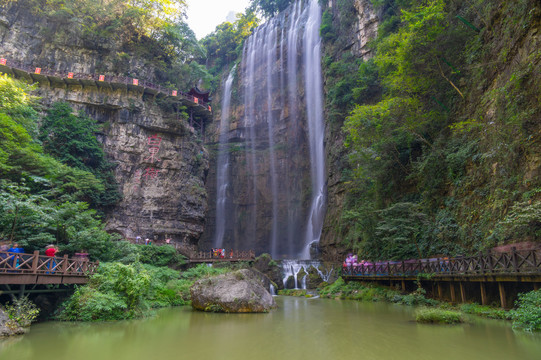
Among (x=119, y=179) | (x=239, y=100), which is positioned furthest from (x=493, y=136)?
(x=239, y=100)

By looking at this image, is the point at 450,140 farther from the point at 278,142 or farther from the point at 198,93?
the point at 198,93

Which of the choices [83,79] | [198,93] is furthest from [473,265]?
[83,79]

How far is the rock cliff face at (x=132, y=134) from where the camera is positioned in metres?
27.2

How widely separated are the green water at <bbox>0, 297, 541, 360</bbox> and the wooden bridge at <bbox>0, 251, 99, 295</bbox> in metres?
1.23

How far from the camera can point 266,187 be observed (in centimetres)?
3816

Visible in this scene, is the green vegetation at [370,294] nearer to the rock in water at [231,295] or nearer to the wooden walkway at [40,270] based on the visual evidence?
the rock in water at [231,295]

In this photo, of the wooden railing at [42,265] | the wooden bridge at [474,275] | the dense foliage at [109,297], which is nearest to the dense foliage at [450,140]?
the wooden bridge at [474,275]

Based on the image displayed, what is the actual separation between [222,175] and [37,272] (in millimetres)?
30352

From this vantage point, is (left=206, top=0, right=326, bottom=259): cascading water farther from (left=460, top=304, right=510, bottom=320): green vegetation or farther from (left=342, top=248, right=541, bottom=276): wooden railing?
(left=460, top=304, right=510, bottom=320): green vegetation

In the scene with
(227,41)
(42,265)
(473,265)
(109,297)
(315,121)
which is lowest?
(109,297)

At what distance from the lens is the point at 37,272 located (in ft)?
28.9

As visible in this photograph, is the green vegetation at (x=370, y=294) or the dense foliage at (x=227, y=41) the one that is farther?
the dense foliage at (x=227, y=41)

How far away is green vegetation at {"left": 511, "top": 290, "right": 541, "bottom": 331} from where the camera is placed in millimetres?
7016

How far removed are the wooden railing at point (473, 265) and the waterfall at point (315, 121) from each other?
46.9 ft
